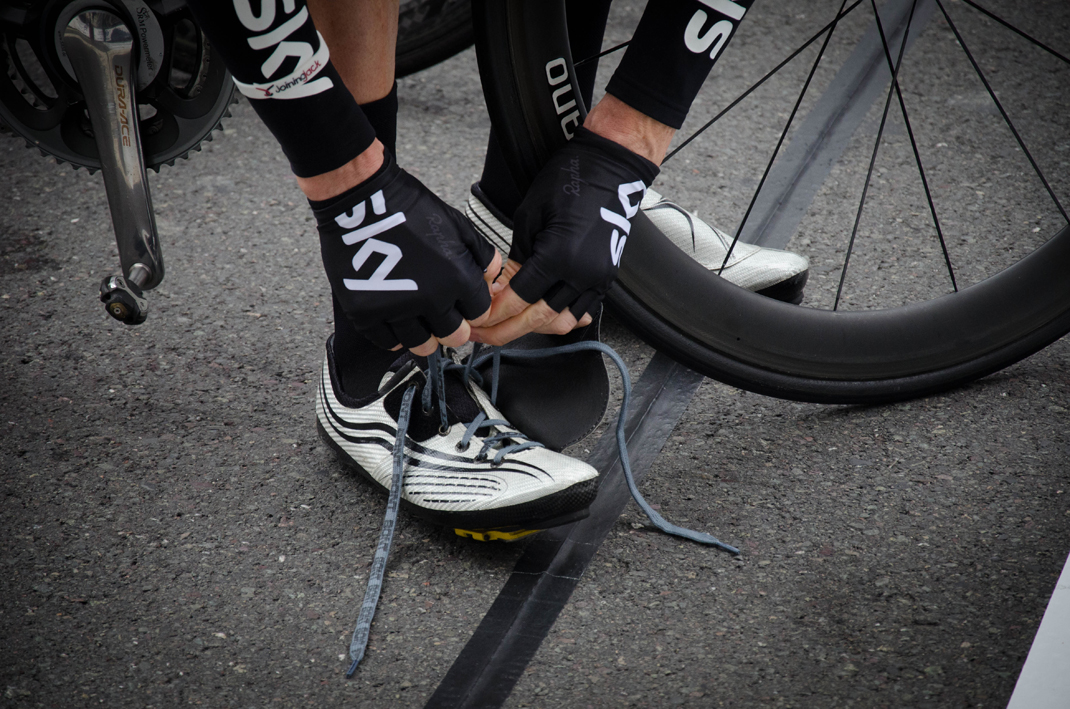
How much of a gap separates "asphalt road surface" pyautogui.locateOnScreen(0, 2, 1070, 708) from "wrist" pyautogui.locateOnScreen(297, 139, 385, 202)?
1.51ft

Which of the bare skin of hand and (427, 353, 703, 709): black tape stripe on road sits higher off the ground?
the bare skin of hand

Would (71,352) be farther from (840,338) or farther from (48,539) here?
(840,338)

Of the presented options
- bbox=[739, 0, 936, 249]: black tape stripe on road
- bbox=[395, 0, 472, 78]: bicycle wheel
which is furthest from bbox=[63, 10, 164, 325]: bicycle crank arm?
bbox=[739, 0, 936, 249]: black tape stripe on road

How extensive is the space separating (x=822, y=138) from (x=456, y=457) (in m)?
1.34

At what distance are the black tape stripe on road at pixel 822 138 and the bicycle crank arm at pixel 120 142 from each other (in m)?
1.06

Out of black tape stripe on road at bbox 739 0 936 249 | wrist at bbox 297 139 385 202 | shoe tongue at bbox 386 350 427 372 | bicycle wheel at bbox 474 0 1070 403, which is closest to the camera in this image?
wrist at bbox 297 139 385 202

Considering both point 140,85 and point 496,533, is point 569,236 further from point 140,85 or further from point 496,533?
point 140,85

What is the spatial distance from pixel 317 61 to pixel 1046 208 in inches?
60.0

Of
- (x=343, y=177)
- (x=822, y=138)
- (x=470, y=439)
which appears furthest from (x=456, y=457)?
(x=822, y=138)

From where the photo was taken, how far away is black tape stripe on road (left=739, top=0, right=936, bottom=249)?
1.76m

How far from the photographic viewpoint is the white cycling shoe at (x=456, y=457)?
3.42 ft

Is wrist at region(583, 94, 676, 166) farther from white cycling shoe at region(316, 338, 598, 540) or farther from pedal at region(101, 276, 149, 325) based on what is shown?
pedal at region(101, 276, 149, 325)

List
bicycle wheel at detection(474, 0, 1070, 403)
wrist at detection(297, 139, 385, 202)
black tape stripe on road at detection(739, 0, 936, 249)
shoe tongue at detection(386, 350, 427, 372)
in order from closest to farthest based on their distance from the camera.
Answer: wrist at detection(297, 139, 385, 202) < shoe tongue at detection(386, 350, 427, 372) < bicycle wheel at detection(474, 0, 1070, 403) < black tape stripe on road at detection(739, 0, 936, 249)

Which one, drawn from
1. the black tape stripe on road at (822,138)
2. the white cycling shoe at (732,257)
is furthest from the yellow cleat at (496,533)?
the black tape stripe on road at (822,138)
